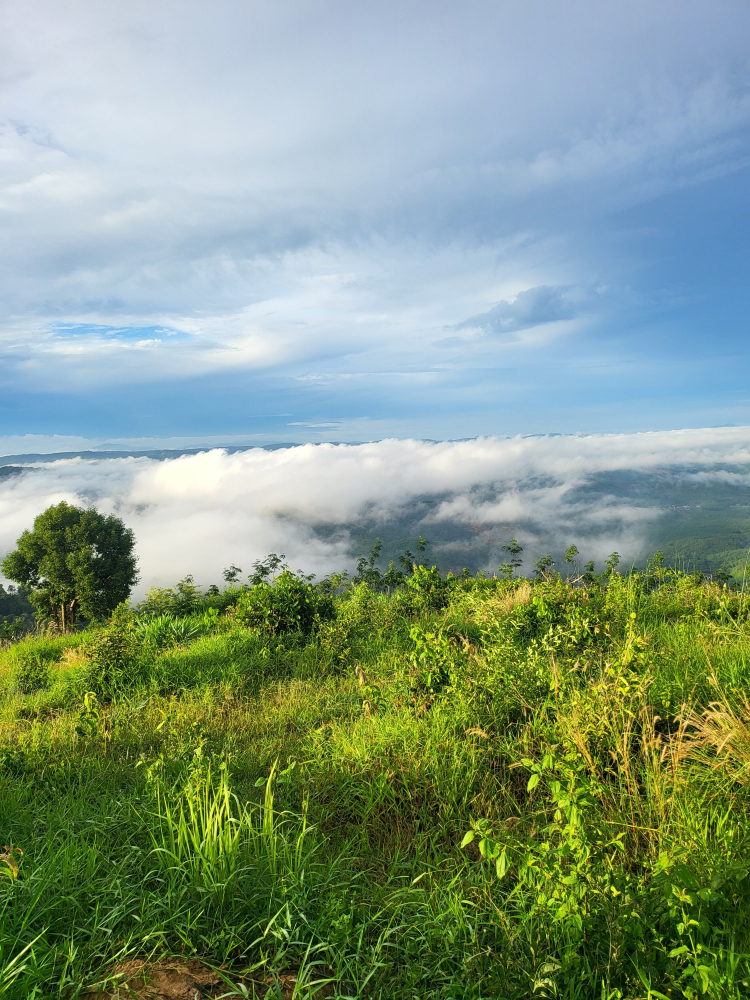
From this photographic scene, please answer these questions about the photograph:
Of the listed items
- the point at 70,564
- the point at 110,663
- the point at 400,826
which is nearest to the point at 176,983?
the point at 400,826

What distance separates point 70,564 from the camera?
3494 centimetres

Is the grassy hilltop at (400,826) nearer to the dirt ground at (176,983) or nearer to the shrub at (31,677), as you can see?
the dirt ground at (176,983)

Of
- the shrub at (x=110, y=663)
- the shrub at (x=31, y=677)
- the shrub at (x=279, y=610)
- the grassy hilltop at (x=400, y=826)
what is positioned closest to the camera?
the grassy hilltop at (x=400, y=826)

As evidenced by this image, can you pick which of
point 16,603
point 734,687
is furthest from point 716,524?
point 734,687

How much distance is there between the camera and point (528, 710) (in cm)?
443

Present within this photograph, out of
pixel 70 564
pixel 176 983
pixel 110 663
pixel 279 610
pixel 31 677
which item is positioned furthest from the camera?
pixel 70 564

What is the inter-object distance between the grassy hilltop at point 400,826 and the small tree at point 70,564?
108 ft

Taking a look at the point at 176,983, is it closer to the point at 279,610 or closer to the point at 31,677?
the point at 279,610

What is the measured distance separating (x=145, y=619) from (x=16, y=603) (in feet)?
205

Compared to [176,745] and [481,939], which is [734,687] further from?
[176,745]

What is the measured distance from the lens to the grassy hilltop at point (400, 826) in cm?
214

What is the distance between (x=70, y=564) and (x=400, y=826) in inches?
1484

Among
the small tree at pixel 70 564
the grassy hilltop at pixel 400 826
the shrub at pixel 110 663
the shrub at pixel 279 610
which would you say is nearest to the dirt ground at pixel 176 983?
the grassy hilltop at pixel 400 826

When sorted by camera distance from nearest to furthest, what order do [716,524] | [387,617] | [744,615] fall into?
[744,615] → [387,617] → [716,524]
